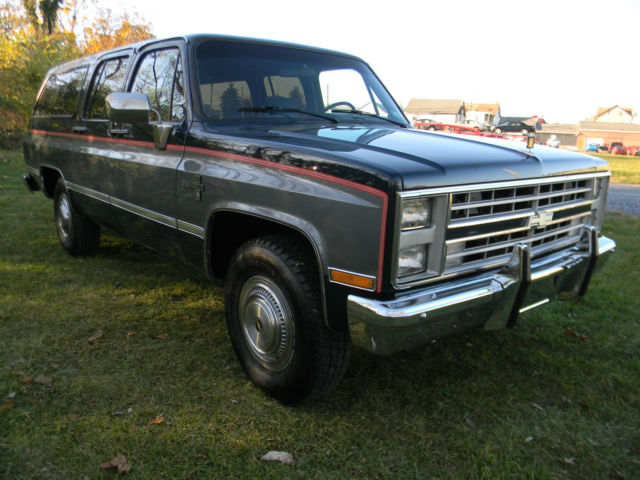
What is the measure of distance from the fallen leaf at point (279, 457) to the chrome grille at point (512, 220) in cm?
115

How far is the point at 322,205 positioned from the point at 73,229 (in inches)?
153

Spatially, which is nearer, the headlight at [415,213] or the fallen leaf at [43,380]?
the headlight at [415,213]

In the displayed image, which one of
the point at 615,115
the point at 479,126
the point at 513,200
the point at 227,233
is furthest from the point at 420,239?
the point at 615,115

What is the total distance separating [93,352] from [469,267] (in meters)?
2.49

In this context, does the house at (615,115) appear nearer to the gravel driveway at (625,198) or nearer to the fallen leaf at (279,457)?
the gravel driveway at (625,198)

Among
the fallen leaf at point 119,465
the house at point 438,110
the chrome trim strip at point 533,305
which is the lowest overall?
the fallen leaf at point 119,465

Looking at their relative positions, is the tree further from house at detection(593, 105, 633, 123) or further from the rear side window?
house at detection(593, 105, 633, 123)

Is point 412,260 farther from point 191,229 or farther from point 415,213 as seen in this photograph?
point 191,229

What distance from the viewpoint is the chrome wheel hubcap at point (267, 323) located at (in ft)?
→ 8.61

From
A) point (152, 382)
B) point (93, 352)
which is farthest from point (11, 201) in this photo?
point (152, 382)

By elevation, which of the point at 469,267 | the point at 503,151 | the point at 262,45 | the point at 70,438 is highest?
the point at 262,45

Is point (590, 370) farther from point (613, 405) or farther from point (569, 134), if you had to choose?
point (569, 134)

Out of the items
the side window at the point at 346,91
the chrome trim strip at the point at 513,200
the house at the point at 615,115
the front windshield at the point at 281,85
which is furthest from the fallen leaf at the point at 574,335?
the house at the point at 615,115

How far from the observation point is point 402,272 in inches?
85.9
